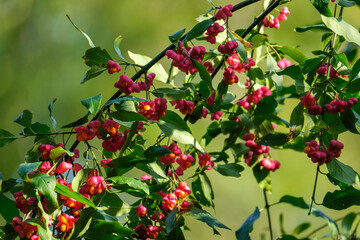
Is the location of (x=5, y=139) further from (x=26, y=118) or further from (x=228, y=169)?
(x=228, y=169)

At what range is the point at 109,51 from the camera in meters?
3.52

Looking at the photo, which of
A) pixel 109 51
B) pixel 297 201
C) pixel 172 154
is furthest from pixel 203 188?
pixel 109 51

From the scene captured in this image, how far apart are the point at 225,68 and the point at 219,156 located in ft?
0.66

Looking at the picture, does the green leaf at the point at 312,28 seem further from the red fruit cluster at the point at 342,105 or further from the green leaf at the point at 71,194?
the green leaf at the point at 71,194

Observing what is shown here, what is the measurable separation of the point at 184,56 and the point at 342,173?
1.09 feet

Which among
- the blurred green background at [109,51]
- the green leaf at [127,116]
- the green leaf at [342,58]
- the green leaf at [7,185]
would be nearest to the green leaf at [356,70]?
the green leaf at [342,58]

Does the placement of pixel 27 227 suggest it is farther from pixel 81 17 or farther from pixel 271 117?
pixel 81 17

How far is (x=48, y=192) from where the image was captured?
0.71 m

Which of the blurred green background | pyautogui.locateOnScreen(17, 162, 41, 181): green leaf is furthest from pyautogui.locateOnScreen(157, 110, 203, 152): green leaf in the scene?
the blurred green background

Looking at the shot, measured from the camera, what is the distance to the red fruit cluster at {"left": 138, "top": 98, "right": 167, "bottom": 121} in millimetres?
827

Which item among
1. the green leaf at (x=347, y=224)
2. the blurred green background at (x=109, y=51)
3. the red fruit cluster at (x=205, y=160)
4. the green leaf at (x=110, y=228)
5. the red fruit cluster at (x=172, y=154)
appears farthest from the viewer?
the blurred green background at (x=109, y=51)

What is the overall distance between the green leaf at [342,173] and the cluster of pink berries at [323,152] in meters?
0.01

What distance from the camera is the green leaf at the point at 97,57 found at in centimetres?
88

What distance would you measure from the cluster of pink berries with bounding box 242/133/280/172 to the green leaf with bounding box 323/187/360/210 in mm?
211
